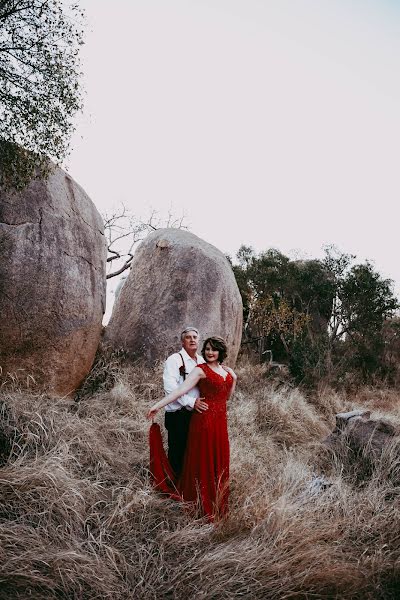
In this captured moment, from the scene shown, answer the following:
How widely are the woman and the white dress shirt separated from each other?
0.10 meters

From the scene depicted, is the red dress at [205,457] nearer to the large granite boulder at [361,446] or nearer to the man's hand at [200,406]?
the man's hand at [200,406]

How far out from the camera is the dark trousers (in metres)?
4.03

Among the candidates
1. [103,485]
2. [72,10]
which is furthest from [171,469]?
[72,10]

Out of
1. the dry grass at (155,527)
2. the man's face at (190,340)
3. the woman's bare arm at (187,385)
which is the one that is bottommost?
the dry grass at (155,527)

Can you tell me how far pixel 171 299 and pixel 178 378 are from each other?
3.59 metres

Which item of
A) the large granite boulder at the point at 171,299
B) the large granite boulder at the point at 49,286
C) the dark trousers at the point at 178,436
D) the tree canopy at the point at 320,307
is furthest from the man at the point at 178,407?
the tree canopy at the point at 320,307

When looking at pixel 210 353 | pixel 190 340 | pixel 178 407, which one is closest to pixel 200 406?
pixel 178 407

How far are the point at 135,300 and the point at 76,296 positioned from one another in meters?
2.11

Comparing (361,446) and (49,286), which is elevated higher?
(49,286)

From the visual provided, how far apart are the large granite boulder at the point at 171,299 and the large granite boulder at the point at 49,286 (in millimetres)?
1336

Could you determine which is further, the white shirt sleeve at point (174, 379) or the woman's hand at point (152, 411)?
the white shirt sleeve at point (174, 379)

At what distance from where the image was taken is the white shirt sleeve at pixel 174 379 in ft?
12.6

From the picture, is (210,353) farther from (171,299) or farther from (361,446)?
(171,299)

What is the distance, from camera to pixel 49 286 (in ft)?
18.2
